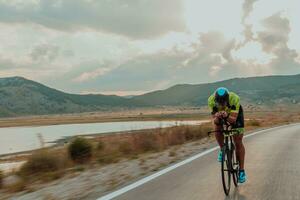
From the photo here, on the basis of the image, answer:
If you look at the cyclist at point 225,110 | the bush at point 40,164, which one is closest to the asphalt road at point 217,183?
the cyclist at point 225,110

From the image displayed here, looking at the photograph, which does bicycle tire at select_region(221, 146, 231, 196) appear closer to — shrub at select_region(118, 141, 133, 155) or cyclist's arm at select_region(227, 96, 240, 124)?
cyclist's arm at select_region(227, 96, 240, 124)

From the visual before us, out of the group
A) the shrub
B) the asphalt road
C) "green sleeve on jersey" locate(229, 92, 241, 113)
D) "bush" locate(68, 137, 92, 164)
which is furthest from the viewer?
the shrub

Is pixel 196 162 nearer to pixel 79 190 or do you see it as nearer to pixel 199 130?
pixel 79 190

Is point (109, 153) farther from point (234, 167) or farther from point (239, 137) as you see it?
point (239, 137)

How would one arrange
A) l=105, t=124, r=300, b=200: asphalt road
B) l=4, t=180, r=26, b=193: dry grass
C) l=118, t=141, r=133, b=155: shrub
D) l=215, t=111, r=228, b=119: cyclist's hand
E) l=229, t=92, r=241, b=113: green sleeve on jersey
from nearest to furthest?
1. l=215, t=111, r=228, b=119: cyclist's hand
2. l=105, t=124, r=300, b=200: asphalt road
3. l=229, t=92, r=241, b=113: green sleeve on jersey
4. l=4, t=180, r=26, b=193: dry grass
5. l=118, t=141, r=133, b=155: shrub

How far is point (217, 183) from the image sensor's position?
945cm

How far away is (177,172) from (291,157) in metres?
4.62

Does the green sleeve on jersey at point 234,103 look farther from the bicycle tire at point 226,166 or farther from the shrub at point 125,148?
the shrub at point 125,148

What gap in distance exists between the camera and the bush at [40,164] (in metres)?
13.0

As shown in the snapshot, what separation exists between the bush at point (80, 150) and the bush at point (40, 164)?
80.9 inches

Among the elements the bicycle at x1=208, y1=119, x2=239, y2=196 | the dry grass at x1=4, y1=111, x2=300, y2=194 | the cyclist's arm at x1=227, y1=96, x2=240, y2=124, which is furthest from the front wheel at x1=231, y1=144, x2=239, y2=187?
the dry grass at x1=4, y1=111, x2=300, y2=194

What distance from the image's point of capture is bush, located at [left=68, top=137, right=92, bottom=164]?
15630mm

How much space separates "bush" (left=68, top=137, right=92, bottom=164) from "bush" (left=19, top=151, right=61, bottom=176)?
6.75 feet

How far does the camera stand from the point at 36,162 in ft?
43.2
